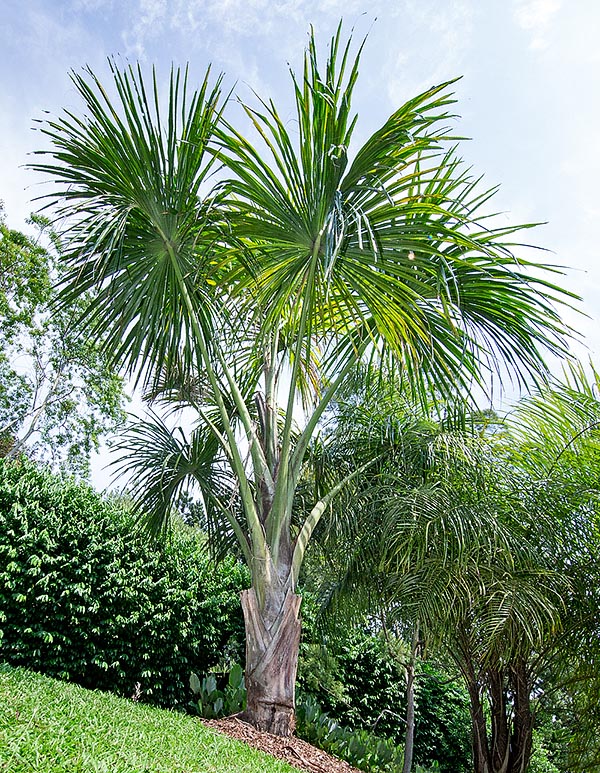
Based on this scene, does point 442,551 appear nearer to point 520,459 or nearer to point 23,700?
point 520,459

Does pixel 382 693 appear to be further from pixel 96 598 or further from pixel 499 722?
pixel 96 598

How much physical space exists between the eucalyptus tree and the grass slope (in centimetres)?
58

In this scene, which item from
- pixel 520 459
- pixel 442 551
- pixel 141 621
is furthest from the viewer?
pixel 141 621

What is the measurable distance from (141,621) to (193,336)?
3.69 metres

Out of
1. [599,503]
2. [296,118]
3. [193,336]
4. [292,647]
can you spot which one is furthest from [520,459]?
[296,118]

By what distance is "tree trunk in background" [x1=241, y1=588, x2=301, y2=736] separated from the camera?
3680 millimetres

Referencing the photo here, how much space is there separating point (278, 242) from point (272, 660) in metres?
2.71

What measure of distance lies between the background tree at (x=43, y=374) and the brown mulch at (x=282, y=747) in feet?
31.2

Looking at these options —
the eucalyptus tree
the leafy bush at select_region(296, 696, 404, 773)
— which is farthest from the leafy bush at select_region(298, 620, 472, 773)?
the eucalyptus tree

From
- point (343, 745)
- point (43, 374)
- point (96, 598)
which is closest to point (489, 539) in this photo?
point (343, 745)

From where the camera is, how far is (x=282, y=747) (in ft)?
11.8

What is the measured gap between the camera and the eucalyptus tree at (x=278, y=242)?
339 centimetres

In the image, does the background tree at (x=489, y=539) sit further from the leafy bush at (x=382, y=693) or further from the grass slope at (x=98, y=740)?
the leafy bush at (x=382, y=693)

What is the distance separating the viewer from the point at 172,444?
17.3 feet
